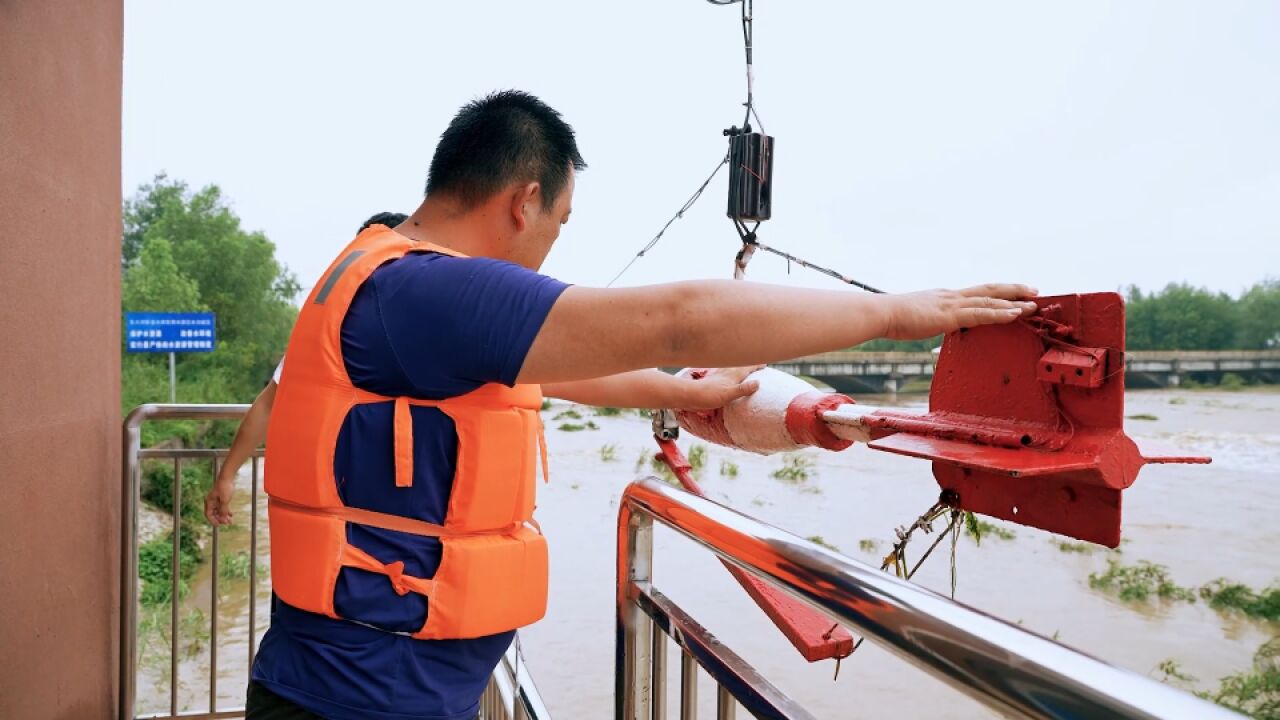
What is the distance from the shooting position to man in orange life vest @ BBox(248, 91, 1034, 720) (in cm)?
112

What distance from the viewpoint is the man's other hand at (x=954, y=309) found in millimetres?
1210

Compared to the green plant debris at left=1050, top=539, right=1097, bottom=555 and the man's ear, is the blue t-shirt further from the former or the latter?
the green plant debris at left=1050, top=539, right=1097, bottom=555

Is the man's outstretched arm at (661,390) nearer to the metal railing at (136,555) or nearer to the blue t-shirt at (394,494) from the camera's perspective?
the blue t-shirt at (394,494)

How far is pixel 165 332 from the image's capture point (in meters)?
15.4

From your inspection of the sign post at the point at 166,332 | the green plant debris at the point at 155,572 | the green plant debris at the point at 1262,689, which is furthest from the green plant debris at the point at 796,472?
the green plant debris at the point at 155,572

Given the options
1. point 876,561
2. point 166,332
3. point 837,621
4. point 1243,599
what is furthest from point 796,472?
point 837,621

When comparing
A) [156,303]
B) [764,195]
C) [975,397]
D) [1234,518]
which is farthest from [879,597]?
[1234,518]

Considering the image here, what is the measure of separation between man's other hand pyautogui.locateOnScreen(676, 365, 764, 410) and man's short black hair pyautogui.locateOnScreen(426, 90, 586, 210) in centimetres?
55

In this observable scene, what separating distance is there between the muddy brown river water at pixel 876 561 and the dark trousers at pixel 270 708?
6.45 m

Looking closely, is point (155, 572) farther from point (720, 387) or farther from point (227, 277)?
point (227, 277)

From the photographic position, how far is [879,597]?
69 centimetres

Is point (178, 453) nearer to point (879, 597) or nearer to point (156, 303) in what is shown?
point (879, 597)

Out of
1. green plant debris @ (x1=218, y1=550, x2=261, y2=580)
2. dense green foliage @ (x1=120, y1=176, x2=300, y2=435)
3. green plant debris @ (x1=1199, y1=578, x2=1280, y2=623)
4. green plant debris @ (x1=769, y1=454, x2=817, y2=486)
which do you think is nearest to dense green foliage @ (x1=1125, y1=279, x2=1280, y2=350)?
green plant debris @ (x1=1199, y1=578, x2=1280, y2=623)

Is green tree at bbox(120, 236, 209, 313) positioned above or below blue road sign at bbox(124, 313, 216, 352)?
above
